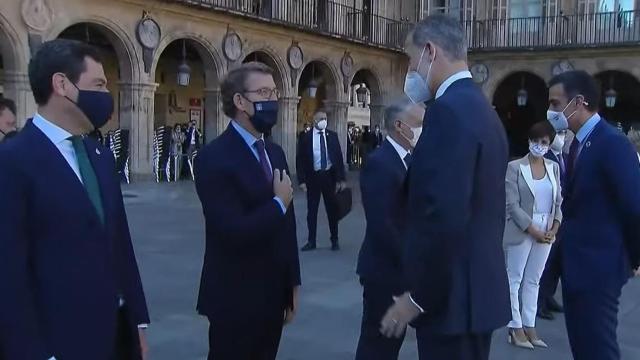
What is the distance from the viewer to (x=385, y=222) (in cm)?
360

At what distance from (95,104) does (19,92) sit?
45.6ft

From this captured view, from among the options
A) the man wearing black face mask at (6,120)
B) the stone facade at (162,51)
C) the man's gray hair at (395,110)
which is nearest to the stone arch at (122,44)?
the stone facade at (162,51)

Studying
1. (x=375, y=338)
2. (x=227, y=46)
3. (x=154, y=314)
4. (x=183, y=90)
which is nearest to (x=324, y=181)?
(x=154, y=314)

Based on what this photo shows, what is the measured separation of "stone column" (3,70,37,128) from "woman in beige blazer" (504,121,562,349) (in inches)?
478

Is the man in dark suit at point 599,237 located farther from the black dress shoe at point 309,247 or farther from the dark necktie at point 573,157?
the black dress shoe at point 309,247

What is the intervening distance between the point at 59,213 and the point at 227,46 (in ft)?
58.4

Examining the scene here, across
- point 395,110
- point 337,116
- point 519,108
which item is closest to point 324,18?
point 337,116

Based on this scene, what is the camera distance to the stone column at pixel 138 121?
17.7 m

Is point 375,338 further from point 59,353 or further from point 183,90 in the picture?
point 183,90

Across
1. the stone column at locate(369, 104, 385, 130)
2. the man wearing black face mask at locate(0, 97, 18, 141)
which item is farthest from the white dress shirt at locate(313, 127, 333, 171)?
the stone column at locate(369, 104, 385, 130)

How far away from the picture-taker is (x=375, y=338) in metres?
3.82

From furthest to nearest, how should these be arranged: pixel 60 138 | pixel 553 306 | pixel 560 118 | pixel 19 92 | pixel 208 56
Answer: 1. pixel 208 56
2. pixel 19 92
3. pixel 553 306
4. pixel 560 118
5. pixel 60 138

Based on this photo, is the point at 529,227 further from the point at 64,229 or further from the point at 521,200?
the point at 64,229

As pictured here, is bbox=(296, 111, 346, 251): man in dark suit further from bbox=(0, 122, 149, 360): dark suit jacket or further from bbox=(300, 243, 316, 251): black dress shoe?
bbox=(0, 122, 149, 360): dark suit jacket
